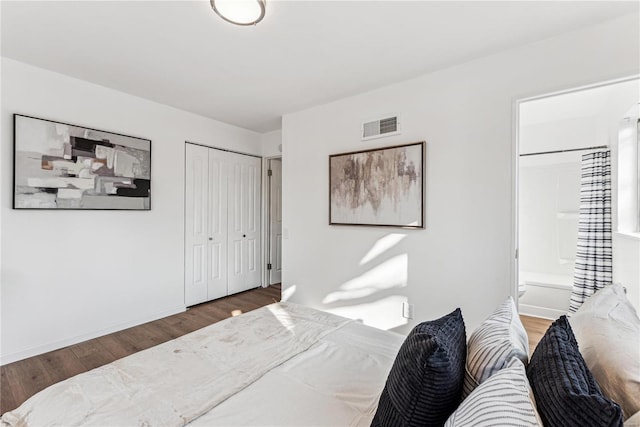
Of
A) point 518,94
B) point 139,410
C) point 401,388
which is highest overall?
point 518,94

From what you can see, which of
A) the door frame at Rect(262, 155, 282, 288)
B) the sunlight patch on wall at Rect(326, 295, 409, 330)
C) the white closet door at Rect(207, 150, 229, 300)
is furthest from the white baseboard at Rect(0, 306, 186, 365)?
the sunlight patch on wall at Rect(326, 295, 409, 330)

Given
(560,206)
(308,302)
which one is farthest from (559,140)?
(308,302)

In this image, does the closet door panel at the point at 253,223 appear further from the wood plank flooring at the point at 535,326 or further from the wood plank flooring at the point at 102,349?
the wood plank flooring at the point at 535,326

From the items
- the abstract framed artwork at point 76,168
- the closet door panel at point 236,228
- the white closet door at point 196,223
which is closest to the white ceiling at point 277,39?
the abstract framed artwork at point 76,168

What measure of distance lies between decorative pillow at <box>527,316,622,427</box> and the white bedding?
575 mm

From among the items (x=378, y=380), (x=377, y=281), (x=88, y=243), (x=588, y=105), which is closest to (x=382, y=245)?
(x=377, y=281)

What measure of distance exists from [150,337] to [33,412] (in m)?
2.08

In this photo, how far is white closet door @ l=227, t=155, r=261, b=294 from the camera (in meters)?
4.21

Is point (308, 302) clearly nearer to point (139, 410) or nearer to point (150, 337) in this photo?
point (150, 337)

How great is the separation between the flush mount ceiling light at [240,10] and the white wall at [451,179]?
60.7 inches

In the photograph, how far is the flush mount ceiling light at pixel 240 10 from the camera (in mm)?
1592

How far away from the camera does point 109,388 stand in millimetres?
1138

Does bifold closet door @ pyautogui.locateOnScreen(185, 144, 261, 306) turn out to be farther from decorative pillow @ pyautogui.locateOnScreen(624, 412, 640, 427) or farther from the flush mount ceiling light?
decorative pillow @ pyautogui.locateOnScreen(624, 412, 640, 427)

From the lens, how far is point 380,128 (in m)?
2.89
